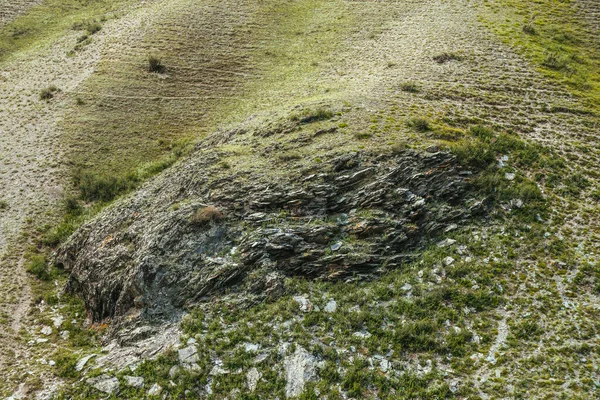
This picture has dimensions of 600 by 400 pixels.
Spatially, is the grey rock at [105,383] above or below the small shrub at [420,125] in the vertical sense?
below

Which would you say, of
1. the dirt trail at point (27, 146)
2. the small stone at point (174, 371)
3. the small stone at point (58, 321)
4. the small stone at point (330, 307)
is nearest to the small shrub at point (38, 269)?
the dirt trail at point (27, 146)

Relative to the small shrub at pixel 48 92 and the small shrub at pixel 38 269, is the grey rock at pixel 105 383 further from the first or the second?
the small shrub at pixel 48 92

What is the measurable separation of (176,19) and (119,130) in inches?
888

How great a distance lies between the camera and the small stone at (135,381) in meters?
17.2

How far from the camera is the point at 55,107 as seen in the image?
4056 centimetres

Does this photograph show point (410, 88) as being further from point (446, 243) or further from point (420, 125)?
point (446, 243)

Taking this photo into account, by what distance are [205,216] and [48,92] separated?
30604mm

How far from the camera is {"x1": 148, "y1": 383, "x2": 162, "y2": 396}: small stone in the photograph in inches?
659

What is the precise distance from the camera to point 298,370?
16516 mm

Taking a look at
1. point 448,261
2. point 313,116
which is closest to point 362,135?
point 313,116

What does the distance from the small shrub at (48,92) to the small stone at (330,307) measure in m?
37.8

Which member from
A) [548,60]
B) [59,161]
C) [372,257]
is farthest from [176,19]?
[372,257]

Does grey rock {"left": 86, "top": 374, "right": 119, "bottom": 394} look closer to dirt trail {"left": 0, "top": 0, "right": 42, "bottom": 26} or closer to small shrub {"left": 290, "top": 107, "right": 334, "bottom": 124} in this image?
small shrub {"left": 290, "top": 107, "right": 334, "bottom": 124}

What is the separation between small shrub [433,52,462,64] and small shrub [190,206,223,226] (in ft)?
92.7
